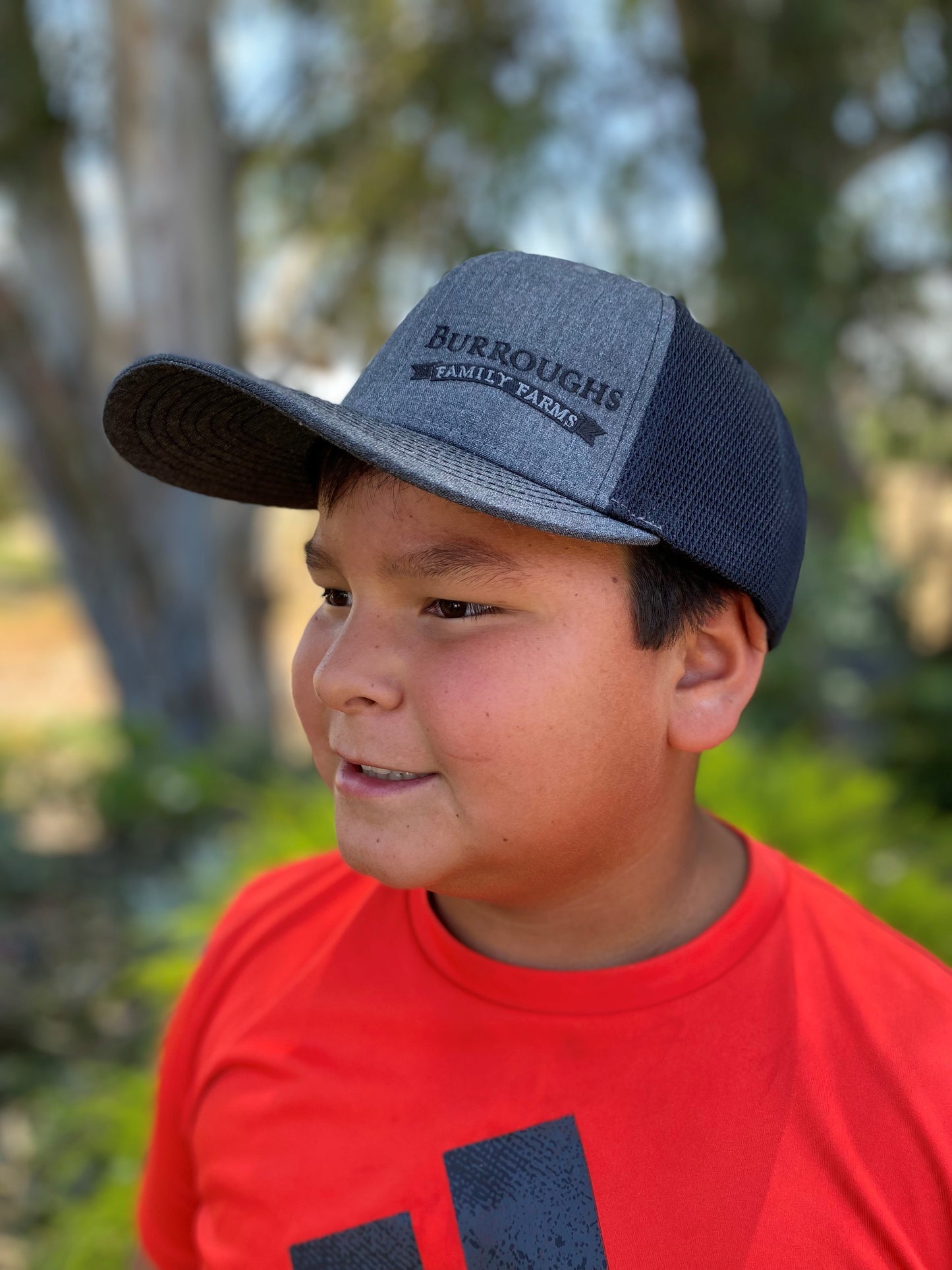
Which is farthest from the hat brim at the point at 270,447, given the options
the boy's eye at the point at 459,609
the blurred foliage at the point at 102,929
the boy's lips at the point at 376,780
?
the blurred foliage at the point at 102,929

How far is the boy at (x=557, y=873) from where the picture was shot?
1.17 m

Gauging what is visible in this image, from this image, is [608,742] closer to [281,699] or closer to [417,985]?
[417,985]

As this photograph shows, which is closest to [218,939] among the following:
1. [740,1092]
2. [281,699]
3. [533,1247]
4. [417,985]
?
[417,985]

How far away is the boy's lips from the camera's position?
48.3 inches

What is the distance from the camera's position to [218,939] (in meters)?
1.62

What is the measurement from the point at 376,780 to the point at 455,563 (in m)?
0.25

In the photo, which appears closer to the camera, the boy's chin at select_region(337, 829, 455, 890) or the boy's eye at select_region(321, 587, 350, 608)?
the boy's chin at select_region(337, 829, 455, 890)

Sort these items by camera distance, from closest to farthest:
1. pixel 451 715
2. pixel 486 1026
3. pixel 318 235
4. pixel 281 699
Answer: pixel 451 715
pixel 486 1026
pixel 318 235
pixel 281 699

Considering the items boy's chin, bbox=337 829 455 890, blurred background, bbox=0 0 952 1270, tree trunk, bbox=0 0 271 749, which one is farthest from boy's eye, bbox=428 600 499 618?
tree trunk, bbox=0 0 271 749

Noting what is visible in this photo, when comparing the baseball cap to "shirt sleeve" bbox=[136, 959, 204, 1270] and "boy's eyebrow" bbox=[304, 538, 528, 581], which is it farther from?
"shirt sleeve" bbox=[136, 959, 204, 1270]

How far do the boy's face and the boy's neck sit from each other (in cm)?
12

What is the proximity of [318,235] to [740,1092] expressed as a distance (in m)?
7.81

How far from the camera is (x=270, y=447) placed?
4.95 feet

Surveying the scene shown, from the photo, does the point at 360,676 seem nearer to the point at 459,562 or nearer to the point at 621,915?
the point at 459,562
